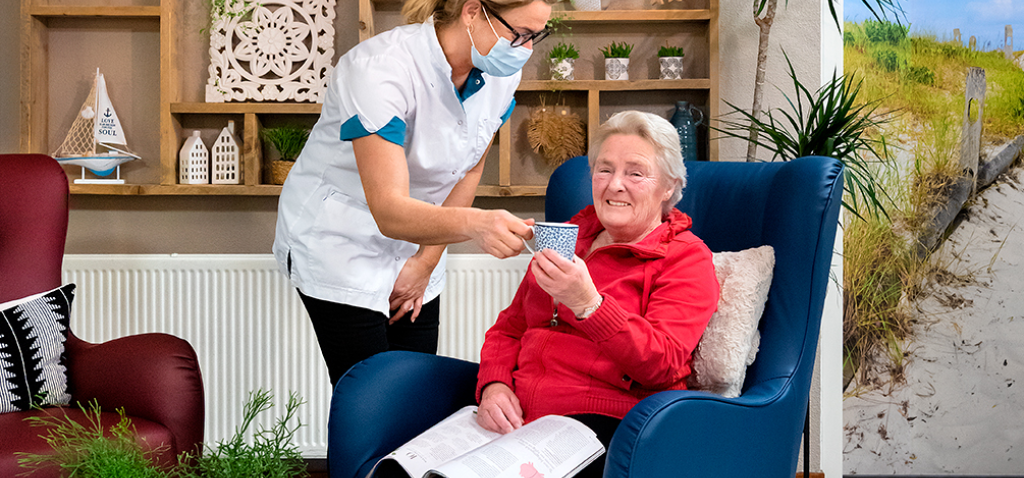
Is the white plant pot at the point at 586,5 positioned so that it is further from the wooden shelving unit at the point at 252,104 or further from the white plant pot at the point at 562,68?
the white plant pot at the point at 562,68

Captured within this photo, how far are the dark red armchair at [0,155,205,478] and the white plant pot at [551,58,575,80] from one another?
1.48 metres

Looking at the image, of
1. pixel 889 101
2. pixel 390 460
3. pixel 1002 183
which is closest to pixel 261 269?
pixel 390 460

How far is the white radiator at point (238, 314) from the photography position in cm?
238

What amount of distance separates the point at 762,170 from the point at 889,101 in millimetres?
1252

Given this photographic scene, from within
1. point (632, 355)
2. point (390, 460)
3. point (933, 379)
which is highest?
point (632, 355)

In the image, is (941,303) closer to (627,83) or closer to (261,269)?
(627,83)

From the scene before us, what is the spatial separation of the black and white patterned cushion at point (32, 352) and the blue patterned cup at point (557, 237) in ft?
4.29

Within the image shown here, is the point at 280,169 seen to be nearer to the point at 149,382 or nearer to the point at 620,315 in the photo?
the point at 149,382

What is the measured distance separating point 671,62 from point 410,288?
1.35 meters

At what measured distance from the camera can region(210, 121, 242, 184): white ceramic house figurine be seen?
2457 millimetres

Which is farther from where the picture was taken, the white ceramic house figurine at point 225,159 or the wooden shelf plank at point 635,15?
the white ceramic house figurine at point 225,159

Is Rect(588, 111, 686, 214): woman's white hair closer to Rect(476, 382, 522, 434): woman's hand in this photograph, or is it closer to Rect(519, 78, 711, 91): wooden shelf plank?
Rect(476, 382, 522, 434): woman's hand

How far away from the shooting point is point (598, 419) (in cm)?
122

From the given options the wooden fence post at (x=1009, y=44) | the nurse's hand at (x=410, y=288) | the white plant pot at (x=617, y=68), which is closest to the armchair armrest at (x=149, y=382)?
the nurse's hand at (x=410, y=288)
